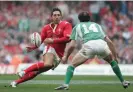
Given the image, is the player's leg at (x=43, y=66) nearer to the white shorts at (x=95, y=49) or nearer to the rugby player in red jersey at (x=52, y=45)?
the rugby player in red jersey at (x=52, y=45)

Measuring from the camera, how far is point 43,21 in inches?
1145

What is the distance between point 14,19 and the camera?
29125 millimetres

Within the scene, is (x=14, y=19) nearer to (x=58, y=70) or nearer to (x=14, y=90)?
(x=58, y=70)

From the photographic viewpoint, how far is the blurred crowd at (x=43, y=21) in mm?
27250

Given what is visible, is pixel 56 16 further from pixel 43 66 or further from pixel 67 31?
pixel 43 66

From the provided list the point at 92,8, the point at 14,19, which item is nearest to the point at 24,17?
the point at 14,19

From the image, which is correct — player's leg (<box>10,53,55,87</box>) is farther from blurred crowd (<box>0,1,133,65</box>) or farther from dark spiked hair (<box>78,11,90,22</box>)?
blurred crowd (<box>0,1,133,65</box>)

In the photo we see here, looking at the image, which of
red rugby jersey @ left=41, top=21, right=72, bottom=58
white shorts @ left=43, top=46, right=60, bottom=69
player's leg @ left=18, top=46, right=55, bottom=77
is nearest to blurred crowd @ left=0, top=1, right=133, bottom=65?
red rugby jersey @ left=41, top=21, right=72, bottom=58

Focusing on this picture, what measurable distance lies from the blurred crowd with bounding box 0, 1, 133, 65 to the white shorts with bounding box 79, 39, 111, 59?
43.8 ft

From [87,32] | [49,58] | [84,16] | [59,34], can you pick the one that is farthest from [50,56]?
[84,16]

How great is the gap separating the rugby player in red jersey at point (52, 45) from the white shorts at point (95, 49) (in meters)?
1.07

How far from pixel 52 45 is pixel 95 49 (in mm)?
1738

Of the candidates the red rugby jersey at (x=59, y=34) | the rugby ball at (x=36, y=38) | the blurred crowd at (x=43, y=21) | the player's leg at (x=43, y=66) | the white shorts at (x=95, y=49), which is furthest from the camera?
the blurred crowd at (x=43, y=21)

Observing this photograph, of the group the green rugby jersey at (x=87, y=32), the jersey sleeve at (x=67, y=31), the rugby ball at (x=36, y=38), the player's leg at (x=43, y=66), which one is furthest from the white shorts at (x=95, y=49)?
the rugby ball at (x=36, y=38)
